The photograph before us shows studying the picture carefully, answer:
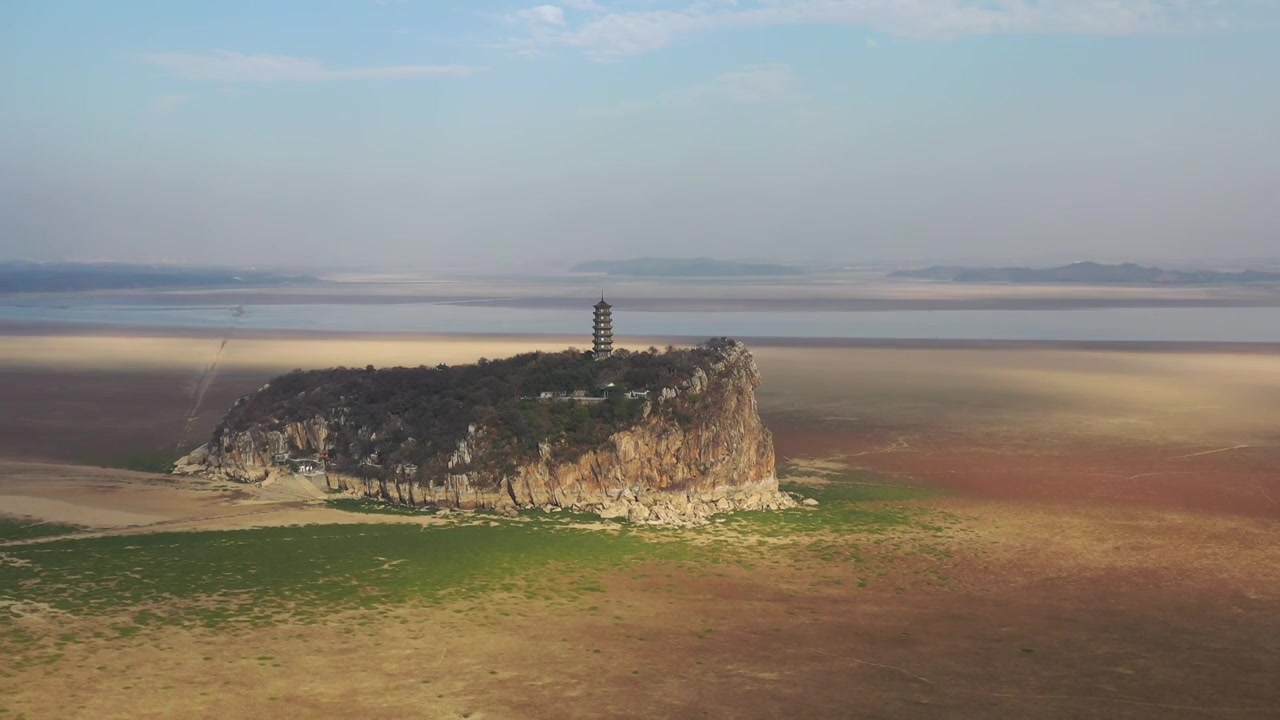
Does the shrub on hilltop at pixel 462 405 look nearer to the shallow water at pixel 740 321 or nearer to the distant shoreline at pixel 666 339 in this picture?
the distant shoreline at pixel 666 339

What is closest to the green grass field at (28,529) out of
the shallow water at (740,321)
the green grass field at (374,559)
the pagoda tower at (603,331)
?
the green grass field at (374,559)

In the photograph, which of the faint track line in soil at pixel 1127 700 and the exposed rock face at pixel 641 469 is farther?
the exposed rock face at pixel 641 469

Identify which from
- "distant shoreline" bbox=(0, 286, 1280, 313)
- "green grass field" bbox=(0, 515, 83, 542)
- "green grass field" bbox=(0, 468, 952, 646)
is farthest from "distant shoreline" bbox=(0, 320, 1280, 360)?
"green grass field" bbox=(0, 515, 83, 542)

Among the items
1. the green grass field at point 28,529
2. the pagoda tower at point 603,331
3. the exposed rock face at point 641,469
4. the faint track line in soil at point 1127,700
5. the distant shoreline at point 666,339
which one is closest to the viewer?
the faint track line in soil at point 1127,700

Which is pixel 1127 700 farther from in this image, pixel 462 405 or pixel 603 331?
pixel 603 331

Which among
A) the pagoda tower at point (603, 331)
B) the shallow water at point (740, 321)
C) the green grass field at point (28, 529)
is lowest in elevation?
the green grass field at point (28, 529)

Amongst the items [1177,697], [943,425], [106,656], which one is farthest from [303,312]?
[1177,697]

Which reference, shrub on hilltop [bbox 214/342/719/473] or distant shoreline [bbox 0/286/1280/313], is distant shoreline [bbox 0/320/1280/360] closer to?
distant shoreline [bbox 0/286/1280/313]

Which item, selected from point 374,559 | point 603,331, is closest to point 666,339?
point 603,331

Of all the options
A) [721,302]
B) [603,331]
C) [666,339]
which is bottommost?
[666,339]

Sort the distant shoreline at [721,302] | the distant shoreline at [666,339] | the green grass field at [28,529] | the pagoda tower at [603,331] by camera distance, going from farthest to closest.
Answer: the distant shoreline at [721,302] → the distant shoreline at [666,339] → the pagoda tower at [603,331] → the green grass field at [28,529]
